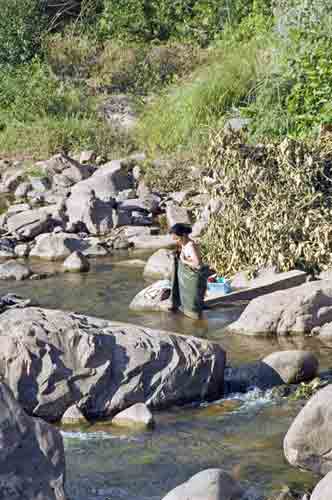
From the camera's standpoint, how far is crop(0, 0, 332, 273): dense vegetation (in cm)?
1292

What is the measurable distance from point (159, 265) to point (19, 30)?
13.1 meters

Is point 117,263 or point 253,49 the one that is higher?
point 253,49

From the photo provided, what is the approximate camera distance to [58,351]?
8.27 m

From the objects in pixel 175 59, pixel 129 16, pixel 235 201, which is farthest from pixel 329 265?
pixel 129 16

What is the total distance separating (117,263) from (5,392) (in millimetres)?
8927

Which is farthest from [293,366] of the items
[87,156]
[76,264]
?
[87,156]

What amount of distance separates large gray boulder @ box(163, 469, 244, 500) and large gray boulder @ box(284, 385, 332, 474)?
82 centimetres

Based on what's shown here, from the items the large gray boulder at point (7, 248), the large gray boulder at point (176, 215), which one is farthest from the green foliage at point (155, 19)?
the large gray boulder at point (7, 248)

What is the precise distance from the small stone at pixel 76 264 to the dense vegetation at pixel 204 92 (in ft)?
5.80

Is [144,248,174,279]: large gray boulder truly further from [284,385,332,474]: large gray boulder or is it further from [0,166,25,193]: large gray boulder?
[0,166,25,193]: large gray boulder

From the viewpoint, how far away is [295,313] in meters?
10.5

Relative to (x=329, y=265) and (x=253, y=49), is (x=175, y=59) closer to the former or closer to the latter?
(x=253, y=49)

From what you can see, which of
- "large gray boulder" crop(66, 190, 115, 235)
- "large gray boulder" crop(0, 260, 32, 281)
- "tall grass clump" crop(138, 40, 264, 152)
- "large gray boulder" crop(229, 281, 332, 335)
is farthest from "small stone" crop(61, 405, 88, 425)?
"tall grass clump" crop(138, 40, 264, 152)

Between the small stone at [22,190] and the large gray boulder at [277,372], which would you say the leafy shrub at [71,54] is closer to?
the small stone at [22,190]
